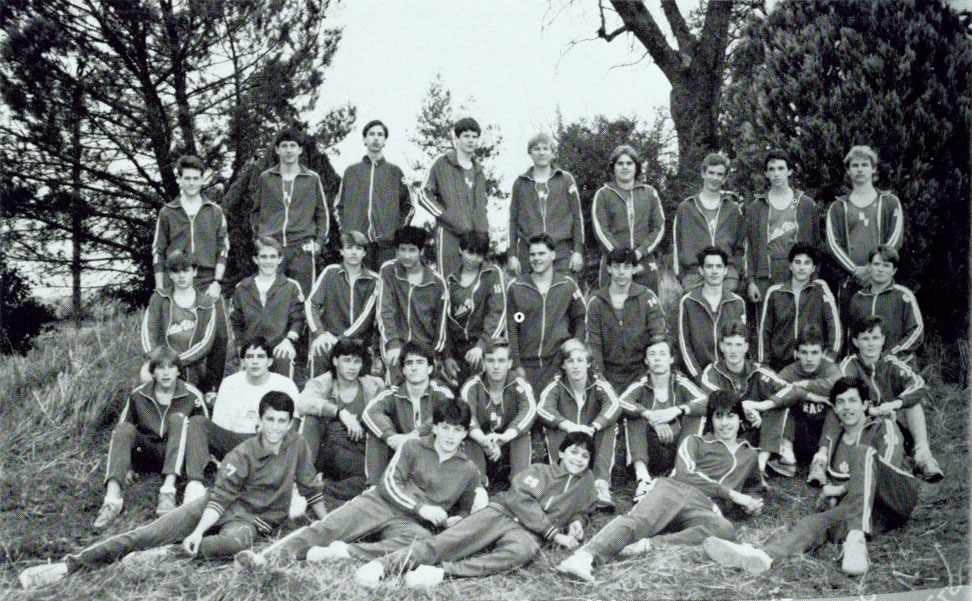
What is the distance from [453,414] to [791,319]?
8.93 feet

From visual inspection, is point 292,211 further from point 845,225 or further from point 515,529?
point 845,225

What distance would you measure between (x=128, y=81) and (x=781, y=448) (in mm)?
6760

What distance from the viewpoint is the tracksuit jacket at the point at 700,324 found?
6.07m

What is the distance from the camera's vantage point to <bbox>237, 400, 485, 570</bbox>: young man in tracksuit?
4391 millimetres

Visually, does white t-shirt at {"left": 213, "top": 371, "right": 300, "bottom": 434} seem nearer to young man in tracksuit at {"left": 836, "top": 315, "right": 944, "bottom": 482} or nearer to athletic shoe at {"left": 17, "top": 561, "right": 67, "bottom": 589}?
athletic shoe at {"left": 17, "top": 561, "right": 67, "bottom": 589}

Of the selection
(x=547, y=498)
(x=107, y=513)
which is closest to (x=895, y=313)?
(x=547, y=498)

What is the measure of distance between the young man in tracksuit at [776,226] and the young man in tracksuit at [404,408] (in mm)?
2577

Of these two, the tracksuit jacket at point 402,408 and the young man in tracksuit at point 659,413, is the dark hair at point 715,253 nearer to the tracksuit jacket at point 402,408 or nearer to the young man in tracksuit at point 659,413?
the young man in tracksuit at point 659,413

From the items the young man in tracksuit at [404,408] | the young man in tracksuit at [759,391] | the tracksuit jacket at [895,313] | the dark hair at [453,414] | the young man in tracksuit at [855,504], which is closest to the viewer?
the young man in tracksuit at [855,504]

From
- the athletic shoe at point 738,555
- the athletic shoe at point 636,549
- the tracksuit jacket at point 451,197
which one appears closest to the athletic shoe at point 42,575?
the athletic shoe at point 636,549

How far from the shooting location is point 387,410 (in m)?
5.40

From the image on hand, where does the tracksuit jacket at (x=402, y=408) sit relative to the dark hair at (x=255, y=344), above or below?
below

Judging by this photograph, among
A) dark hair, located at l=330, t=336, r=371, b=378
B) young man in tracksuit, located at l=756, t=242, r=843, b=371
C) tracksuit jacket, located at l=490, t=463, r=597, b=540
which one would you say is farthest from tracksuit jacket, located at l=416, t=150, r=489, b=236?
tracksuit jacket, located at l=490, t=463, r=597, b=540

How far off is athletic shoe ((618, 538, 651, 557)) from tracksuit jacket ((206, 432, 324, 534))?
177 cm
